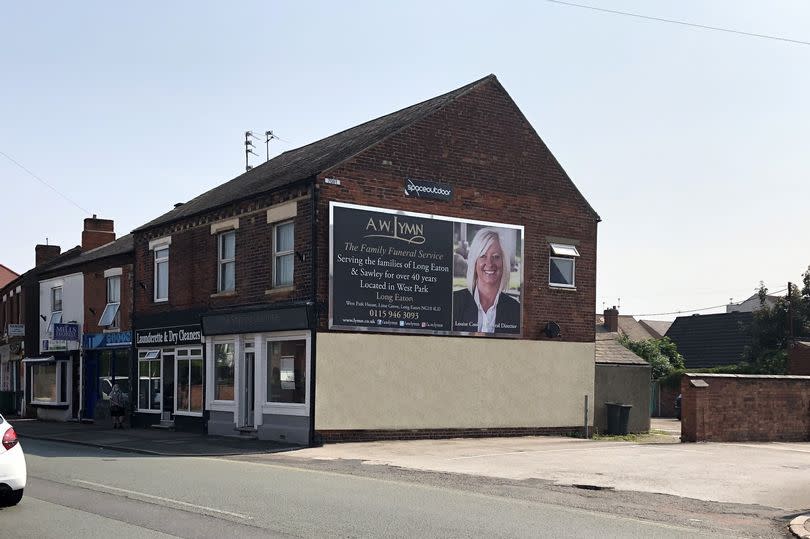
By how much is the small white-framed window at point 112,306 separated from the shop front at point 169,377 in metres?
3.09

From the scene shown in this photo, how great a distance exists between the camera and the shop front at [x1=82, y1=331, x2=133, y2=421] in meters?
34.8

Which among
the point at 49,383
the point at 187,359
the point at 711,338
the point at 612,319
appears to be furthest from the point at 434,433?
the point at 612,319

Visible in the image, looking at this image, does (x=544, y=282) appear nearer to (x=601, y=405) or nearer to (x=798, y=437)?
(x=601, y=405)

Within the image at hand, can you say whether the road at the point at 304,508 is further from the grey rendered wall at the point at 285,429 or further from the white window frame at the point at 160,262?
the white window frame at the point at 160,262

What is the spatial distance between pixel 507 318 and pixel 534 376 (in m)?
1.99

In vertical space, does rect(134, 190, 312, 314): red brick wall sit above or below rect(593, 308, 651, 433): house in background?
above

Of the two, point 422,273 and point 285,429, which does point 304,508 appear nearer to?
point 285,429

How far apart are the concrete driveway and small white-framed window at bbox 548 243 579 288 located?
16.7 ft

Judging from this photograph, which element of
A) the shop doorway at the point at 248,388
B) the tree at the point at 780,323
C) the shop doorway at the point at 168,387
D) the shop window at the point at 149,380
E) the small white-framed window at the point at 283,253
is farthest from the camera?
the tree at the point at 780,323

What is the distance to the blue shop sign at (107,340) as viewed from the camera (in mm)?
34312

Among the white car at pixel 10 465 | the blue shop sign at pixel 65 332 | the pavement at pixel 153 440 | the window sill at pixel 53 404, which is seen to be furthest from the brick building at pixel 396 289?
the white car at pixel 10 465

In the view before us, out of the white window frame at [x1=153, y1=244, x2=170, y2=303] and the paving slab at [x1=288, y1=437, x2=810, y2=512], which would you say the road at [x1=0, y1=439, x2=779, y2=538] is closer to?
the paving slab at [x1=288, y1=437, x2=810, y2=512]

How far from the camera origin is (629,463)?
19219 mm

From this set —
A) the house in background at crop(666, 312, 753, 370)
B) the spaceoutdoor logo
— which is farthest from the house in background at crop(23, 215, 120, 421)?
the house in background at crop(666, 312, 753, 370)
